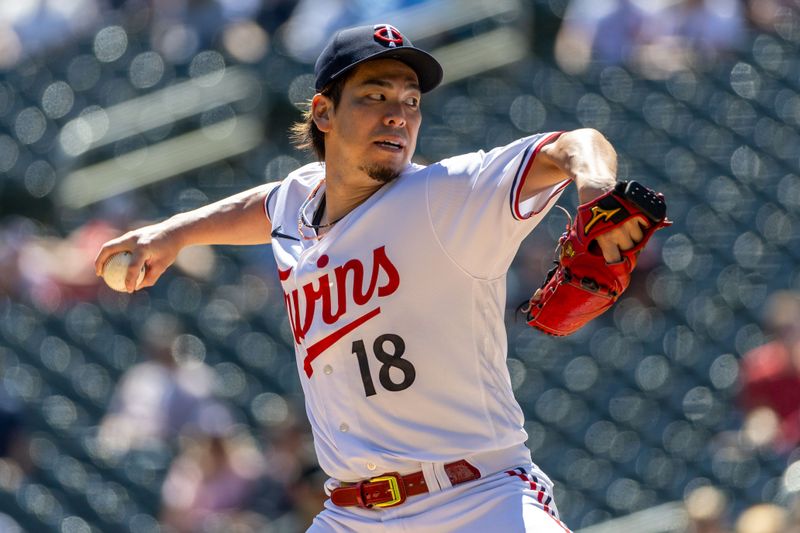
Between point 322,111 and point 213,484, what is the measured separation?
2.51 m

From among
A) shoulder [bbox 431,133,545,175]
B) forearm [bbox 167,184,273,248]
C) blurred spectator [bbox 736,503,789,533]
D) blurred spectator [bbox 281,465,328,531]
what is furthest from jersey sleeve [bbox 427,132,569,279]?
blurred spectator [bbox 736,503,789,533]

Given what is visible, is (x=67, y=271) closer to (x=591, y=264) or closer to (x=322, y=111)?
(x=322, y=111)

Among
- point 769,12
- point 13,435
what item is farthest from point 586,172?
point 769,12

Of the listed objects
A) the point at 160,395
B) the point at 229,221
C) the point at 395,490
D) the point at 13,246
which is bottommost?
the point at 160,395

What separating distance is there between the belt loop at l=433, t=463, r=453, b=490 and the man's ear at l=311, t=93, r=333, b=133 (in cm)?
89

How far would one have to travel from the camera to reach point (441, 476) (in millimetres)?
2842

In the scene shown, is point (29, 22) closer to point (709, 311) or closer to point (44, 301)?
point (44, 301)

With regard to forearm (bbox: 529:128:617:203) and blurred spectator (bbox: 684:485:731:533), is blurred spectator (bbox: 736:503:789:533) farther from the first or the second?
forearm (bbox: 529:128:617:203)

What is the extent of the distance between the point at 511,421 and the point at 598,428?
2830 millimetres

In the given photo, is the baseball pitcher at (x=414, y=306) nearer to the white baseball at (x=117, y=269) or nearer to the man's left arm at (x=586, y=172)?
the man's left arm at (x=586, y=172)

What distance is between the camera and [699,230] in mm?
5891

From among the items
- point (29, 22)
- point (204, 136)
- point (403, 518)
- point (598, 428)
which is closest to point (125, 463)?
point (204, 136)

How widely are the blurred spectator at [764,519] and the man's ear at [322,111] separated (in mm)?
2600

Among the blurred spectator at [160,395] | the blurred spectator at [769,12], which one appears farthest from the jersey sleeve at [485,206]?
the blurred spectator at [769,12]
